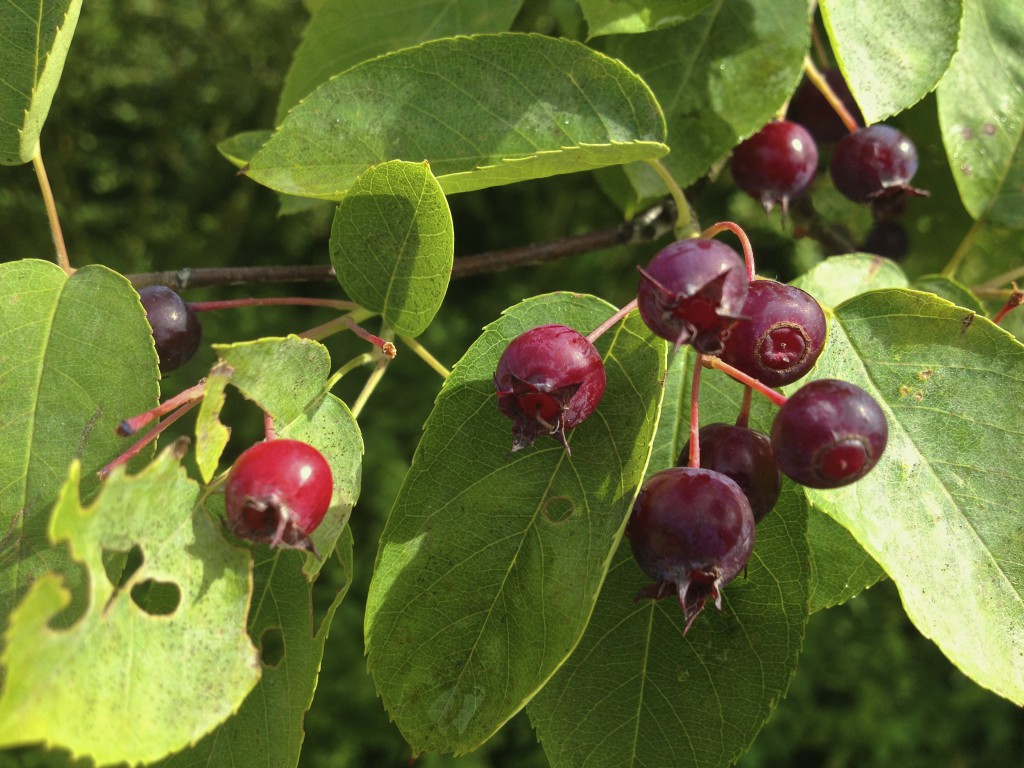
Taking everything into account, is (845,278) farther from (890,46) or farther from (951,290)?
(890,46)

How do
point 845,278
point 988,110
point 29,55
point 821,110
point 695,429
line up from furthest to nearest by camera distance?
point 821,110 → point 988,110 → point 845,278 → point 29,55 → point 695,429

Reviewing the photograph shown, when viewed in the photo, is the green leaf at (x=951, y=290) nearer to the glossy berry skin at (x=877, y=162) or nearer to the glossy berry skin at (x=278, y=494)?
the glossy berry skin at (x=877, y=162)

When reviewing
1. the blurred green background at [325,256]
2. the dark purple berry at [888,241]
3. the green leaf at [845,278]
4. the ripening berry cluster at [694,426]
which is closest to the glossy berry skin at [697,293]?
the ripening berry cluster at [694,426]

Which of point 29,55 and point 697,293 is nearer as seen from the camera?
point 697,293

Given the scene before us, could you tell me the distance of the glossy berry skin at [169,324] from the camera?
3.65ft

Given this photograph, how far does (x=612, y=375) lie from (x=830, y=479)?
0.25 m

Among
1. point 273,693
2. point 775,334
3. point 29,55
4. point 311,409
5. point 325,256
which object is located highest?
point 29,55

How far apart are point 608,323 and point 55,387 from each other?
1.90ft

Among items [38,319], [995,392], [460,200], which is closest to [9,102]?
[38,319]

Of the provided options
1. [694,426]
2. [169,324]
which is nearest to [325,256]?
[169,324]

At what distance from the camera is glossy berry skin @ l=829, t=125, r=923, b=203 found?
1.33 meters

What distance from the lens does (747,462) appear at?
0.94 meters

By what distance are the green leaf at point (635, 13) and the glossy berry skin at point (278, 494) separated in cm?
63

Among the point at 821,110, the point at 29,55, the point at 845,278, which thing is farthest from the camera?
the point at 821,110
